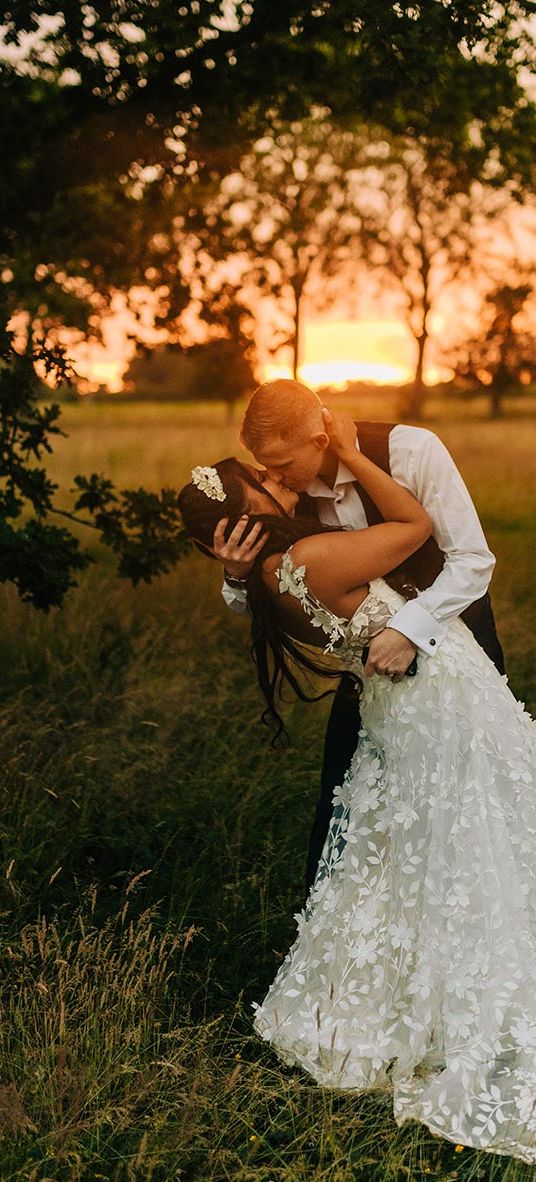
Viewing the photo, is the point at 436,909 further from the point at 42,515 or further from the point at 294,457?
the point at 42,515

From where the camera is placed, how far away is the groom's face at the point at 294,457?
331 cm

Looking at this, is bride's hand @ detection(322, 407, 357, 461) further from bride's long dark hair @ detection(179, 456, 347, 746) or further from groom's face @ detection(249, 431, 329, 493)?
bride's long dark hair @ detection(179, 456, 347, 746)

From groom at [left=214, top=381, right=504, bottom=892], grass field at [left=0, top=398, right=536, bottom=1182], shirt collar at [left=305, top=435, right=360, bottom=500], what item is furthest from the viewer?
shirt collar at [left=305, top=435, right=360, bottom=500]

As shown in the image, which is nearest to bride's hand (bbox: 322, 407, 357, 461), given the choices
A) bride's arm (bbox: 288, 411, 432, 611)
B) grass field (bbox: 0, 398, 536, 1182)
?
bride's arm (bbox: 288, 411, 432, 611)

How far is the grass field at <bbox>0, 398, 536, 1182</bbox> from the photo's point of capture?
317 centimetres

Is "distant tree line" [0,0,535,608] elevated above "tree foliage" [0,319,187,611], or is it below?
above

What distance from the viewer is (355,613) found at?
3.52m

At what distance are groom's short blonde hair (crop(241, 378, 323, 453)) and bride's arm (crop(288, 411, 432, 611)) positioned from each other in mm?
118

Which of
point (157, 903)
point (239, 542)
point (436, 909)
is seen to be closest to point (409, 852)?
point (436, 909)

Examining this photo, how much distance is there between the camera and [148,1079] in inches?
130

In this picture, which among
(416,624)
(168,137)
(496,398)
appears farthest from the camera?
(496,398)

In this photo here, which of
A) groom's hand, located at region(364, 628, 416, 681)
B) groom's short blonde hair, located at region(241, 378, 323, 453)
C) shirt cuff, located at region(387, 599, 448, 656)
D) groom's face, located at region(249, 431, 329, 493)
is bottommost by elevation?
groom's hand, located at region(364, 628, 416, 681)

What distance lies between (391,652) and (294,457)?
68 cm

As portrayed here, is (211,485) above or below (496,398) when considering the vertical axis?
above
